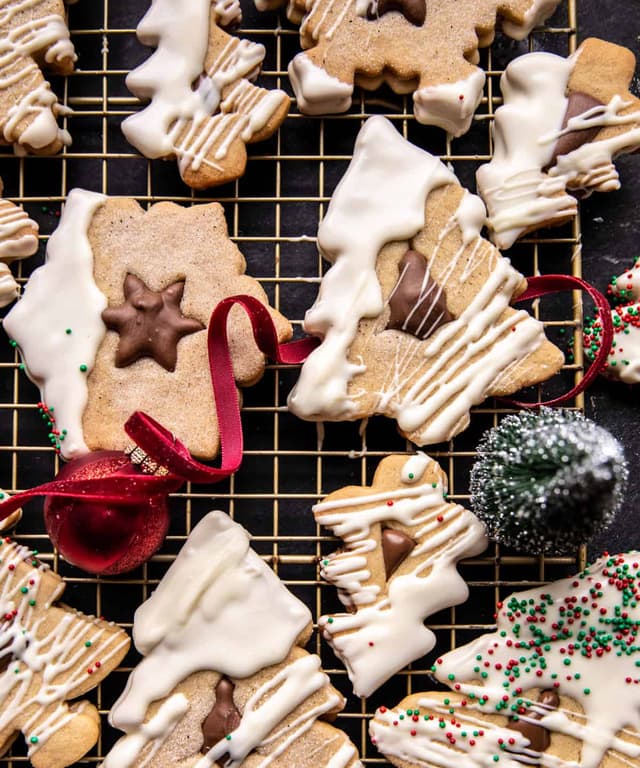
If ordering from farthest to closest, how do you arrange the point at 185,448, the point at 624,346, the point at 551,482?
the point at 624,346 → the point at 185,448 → the point at 551,482

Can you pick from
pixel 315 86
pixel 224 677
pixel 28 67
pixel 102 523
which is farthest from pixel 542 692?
pixel 28 67

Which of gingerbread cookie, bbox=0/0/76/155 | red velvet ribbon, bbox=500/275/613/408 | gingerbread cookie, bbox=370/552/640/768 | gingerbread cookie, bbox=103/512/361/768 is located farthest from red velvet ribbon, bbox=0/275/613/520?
gingerbread cookie, bbox=0/0/76/155

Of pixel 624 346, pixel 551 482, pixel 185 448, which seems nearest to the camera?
pixel 551 482

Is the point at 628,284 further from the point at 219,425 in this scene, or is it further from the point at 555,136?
the point at 219,425

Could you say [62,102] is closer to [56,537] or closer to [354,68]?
[354,68]

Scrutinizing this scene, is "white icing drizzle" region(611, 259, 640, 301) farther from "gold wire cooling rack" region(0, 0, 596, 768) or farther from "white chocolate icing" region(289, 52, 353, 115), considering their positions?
"white chocolate icing" region(289, 52, 353, 115)

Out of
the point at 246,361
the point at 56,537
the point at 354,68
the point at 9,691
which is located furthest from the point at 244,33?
the point at 9,691

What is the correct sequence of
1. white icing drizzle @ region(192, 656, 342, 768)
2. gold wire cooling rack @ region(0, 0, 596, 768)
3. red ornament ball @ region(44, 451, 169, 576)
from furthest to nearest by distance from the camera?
gold wire cooling rack @ region(0, 0, 596, 768) → white icing drizzle @ region(192, 656, 342, 768) → red ornament ball @ region(44, 451, 169, 576)
